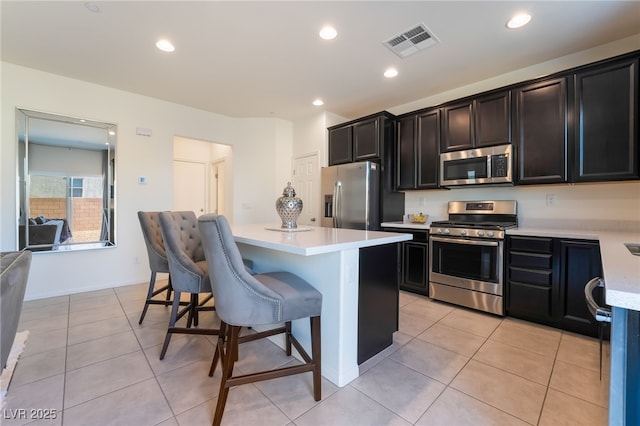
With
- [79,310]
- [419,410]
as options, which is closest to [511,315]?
[419,410]

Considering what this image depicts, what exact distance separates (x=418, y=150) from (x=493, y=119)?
90 cm

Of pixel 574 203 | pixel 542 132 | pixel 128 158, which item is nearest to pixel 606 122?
pixel 542 132

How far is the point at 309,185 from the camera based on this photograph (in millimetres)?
4672

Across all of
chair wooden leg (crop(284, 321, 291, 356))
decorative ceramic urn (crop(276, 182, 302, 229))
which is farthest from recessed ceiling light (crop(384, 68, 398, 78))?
chair wooden leg (crop(284, 321, 291, 356))

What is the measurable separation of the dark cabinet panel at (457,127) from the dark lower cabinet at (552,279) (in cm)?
122

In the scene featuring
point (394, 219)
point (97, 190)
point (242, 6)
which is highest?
point (242, 6)

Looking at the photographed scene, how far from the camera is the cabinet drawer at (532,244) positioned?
2459 mm

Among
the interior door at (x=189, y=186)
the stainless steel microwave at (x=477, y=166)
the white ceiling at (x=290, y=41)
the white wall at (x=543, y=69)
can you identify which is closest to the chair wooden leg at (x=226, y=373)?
the white ceiling at (x=290, y=41)

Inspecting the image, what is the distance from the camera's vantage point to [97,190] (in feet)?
11.7

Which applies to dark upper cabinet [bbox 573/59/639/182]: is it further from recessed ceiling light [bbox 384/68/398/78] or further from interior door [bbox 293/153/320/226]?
interior door [bbox 293/153/320/226]

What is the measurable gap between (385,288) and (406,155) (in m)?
2.35

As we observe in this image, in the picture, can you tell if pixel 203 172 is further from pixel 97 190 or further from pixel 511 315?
pixel 511 315

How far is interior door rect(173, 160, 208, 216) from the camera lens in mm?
5586

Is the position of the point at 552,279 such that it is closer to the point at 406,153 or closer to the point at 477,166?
the point at 477,166
